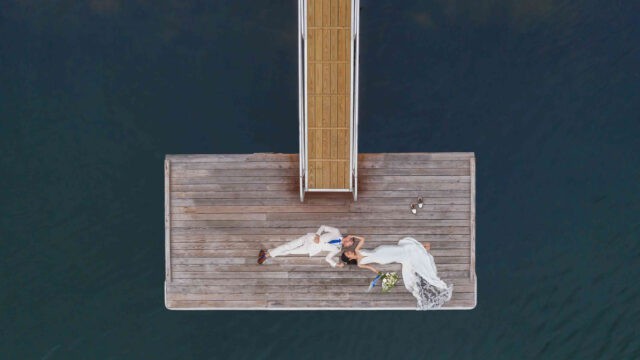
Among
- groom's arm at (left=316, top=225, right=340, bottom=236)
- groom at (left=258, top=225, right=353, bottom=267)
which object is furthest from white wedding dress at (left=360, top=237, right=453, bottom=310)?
groom's arm at (left=316, top=225, right=340, bottom=236)

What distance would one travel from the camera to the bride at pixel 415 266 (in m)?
15.8

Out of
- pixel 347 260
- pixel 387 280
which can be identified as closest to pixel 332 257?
pixel 347 260

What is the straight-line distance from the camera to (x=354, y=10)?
14.8 meters

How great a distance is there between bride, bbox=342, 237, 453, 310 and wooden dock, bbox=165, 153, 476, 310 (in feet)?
0.89

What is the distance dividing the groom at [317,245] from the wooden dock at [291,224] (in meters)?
0.19

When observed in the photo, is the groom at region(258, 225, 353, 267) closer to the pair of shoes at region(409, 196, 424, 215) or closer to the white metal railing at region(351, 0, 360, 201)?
the white metal railing at region(351, 0, 360, 201)

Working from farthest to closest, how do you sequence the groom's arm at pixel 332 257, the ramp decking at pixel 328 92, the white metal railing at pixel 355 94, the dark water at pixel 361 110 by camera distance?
the dark water at pixel 361 110
the groom's arm at pixel 332 257
the ramp decking at pixel 328 92
the white metal railing at pixel 355 94

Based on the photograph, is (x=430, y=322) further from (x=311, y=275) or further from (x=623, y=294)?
(x=623, y=294)

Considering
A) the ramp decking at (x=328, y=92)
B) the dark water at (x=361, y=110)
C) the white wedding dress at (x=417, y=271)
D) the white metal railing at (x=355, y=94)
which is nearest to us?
the white metal railing at (x=355, y=94)

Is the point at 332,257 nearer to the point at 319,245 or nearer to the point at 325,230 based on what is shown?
the point at 319,245

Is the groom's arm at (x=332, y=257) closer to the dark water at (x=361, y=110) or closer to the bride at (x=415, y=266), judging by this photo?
the bride at (x=415, y=266)

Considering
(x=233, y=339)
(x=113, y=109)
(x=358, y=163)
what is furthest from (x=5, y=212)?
(x=358, y=163)

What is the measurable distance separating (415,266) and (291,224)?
3875 mm

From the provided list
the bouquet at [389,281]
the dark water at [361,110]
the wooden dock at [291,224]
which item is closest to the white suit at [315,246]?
the wooden dock at [291,224]
